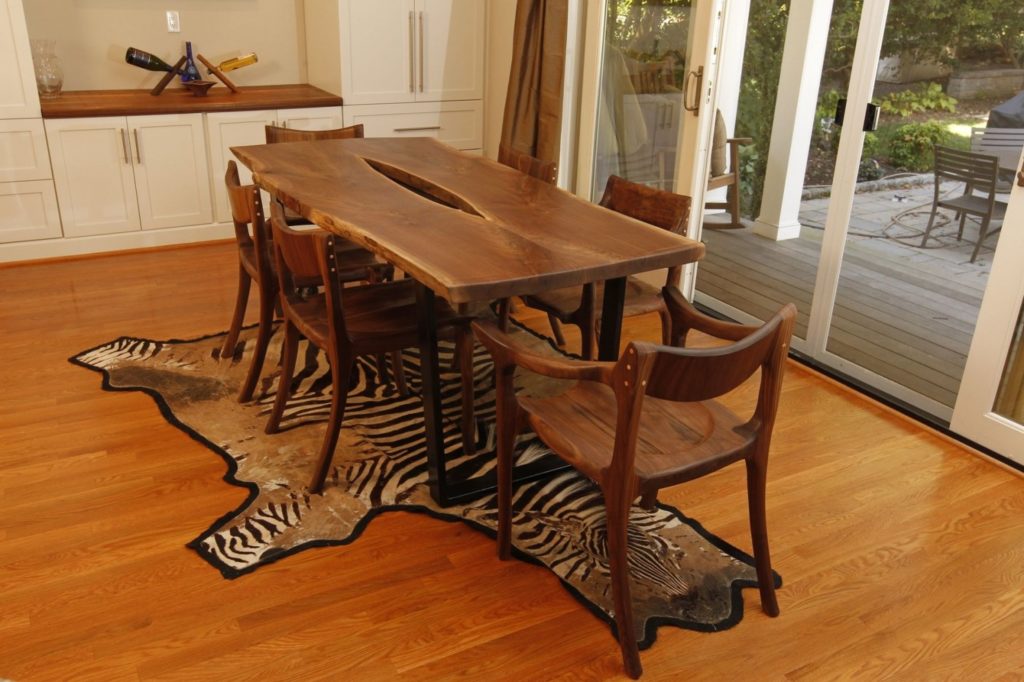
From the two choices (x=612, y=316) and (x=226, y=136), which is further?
(x=226, y=136)

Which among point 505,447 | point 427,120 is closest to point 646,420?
point 505,447

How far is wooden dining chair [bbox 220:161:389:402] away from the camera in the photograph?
2748mm

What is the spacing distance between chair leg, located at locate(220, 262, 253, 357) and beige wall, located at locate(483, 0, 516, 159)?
7.76 ft

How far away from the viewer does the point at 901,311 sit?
11.8ft

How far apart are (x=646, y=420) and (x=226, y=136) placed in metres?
3.42

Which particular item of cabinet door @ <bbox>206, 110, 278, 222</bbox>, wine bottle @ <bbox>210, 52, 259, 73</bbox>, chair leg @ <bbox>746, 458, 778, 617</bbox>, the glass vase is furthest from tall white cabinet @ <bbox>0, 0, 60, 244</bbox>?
chair leg @ <bbox>746, 458, 778, 617</bbox>

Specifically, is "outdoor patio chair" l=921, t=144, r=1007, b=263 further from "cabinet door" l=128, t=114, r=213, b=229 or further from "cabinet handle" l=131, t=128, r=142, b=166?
"cabinet handle" l=131, t=128, r=142, b=166

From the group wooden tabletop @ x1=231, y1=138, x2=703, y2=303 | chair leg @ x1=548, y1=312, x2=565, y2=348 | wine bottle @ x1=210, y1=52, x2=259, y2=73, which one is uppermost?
wine bottle @ x1=210, y1=52, x2=259, y2=73

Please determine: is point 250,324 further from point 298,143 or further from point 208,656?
point 208,656

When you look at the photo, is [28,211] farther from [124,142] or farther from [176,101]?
[176,101]

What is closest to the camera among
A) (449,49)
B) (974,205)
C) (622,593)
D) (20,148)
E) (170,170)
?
(622,593)

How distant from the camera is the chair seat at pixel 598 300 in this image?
9.23 feet

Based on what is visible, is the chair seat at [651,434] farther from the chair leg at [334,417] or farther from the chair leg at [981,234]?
the chair leg at [981,234]

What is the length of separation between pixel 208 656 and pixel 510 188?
68.7 inches
